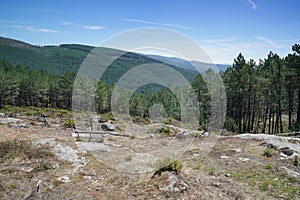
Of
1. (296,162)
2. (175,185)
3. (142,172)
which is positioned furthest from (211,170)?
(296,162)

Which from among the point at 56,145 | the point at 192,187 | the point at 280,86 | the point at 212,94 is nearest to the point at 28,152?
the point at 56,145

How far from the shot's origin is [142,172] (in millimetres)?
11742

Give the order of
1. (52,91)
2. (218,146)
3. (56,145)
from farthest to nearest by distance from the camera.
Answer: (52,91) < (218,146) < (56,145)

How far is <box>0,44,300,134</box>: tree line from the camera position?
35406 mm

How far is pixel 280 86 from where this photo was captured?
3653 cm

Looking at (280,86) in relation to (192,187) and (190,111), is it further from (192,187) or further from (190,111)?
(192,187)

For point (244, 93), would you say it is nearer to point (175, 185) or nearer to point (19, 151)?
point (175, 185)

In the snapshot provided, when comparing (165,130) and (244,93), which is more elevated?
(244,93)

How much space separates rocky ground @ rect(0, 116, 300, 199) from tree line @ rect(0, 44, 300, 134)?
58.0 feet

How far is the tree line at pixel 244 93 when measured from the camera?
3541 centimetres

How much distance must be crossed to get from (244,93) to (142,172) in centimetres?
3225

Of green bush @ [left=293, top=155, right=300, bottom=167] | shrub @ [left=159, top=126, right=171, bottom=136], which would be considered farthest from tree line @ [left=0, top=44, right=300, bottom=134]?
green bush @ [left=293, top=155, right=300, bottom=167]

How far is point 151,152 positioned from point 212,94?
85.1 ft

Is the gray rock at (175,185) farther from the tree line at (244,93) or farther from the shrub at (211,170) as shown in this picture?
the tree line at (244,93)
